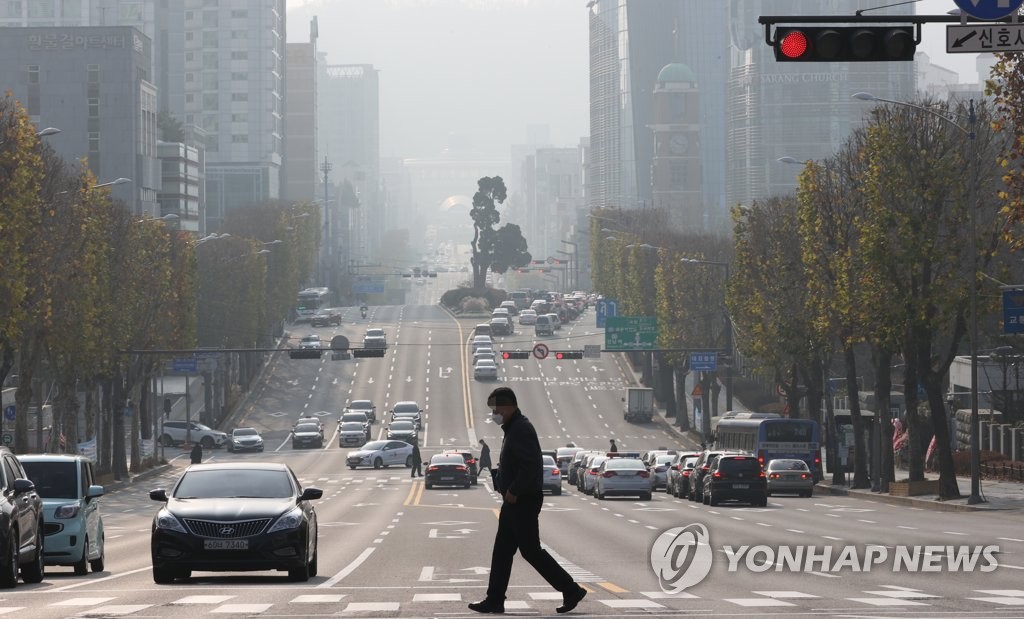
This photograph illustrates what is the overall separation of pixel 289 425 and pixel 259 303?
13.1 meters

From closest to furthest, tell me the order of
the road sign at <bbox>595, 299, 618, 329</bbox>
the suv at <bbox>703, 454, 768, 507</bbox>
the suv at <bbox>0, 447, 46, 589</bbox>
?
the suv at <bbox>0, 447, 46, 589</bbox> < the suv at <bbox>703, 454, 768, 507</bbox> < the road sign at <bbox>595, 299, 618, 329</bbox>

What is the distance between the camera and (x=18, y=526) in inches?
819

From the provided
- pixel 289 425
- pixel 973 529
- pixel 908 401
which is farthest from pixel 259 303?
pixel 973 529

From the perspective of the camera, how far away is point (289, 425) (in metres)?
112

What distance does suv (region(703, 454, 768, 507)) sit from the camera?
2002 inches

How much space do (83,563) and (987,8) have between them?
14501 millimetres

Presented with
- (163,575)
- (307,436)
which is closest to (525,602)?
(163,575)

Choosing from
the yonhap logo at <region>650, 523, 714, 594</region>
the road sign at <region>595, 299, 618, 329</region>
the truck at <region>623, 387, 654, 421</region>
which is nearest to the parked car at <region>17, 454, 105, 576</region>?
the yonhap logo at <region>650, 523, 714, 594</region>

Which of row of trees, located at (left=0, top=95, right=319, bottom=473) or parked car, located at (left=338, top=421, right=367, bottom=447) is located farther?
parked car, located at (left=338, top=421, right=367, bottom=447)

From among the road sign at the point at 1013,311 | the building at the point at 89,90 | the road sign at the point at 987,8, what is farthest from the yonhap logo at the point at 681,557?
the building at the point at 89,90

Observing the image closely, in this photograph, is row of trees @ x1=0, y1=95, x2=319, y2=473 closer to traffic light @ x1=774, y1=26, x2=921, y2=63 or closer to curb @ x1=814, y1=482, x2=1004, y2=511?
curb @ x1=814, y1=482, x2=1004, y2=511

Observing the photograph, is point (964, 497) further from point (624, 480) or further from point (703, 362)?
point (703, 362)

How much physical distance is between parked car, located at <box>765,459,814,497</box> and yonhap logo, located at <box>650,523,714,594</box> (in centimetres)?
2354

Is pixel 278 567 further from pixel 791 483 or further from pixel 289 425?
pixel 289 425
